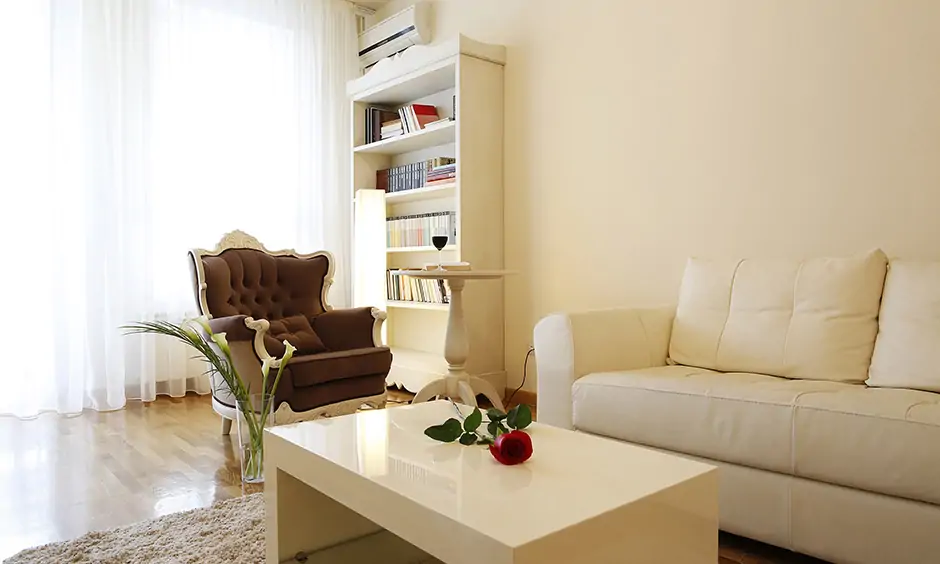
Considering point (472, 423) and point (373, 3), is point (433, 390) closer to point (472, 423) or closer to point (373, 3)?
point (472, 423)

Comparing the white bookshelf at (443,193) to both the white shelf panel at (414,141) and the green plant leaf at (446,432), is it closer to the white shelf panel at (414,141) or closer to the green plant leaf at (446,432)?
the white shelf panel at (414,141)

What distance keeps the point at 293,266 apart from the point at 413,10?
2134mm

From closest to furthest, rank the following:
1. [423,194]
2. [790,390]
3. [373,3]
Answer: [790,390] → [423,194] → [373,3]

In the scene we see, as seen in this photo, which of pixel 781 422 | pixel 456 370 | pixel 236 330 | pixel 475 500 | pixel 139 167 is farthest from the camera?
pixel 139 167

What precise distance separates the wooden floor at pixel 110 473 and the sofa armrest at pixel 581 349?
28.6 inches

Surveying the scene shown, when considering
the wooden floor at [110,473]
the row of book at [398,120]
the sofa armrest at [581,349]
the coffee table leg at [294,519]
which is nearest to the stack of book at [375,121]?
the row of book at [398,120]

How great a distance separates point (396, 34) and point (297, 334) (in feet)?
8.30

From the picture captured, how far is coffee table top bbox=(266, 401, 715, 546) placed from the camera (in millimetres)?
1104

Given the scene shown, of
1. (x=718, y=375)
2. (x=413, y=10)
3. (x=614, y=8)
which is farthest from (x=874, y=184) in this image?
(x=413, y=10)

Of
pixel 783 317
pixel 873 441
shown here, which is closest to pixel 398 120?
pixel 783 317

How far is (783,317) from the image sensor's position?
2447 millimetres

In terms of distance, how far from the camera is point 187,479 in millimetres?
2629

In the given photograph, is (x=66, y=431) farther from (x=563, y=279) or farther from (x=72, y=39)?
(x=563, y=279)

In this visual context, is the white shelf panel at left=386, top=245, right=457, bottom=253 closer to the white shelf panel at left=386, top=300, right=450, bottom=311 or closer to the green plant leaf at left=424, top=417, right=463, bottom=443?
the white shelf panel at left=386, top=300, right=450, bottom=311
